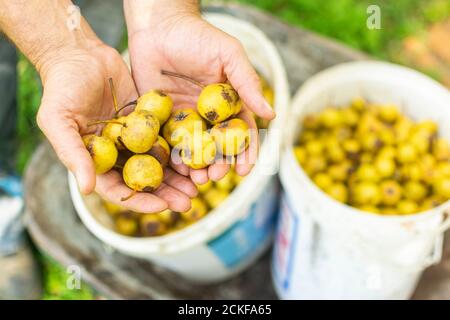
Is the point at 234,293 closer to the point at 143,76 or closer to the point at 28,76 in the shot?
the point at 143,76

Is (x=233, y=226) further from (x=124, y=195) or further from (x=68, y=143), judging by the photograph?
(x=68, y=143)

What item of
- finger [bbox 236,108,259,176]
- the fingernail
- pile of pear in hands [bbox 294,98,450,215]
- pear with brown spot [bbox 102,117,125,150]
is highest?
the fingernail

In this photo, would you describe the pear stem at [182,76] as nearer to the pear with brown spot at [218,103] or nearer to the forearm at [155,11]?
the pear with brown spot at [218,103]

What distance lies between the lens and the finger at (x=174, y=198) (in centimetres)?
198

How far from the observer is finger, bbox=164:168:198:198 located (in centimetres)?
206

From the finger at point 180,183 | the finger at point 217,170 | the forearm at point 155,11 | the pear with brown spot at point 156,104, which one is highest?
the forearm at point 155,11

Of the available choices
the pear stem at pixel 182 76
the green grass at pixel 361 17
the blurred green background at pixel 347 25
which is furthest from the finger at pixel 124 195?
the green grass at pixel 361 17

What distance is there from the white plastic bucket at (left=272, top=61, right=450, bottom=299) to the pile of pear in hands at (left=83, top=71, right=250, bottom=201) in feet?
1.95

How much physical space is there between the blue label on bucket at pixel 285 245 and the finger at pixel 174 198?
787mm

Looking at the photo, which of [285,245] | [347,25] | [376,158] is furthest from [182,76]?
[347,25]

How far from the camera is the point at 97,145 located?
6.23 ft

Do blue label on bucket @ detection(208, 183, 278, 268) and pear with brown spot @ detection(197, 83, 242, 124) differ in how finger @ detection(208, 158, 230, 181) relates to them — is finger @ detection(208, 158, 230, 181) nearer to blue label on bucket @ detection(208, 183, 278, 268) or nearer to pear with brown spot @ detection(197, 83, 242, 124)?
pear with brown spot @ detection(197, 83, 242, 124)

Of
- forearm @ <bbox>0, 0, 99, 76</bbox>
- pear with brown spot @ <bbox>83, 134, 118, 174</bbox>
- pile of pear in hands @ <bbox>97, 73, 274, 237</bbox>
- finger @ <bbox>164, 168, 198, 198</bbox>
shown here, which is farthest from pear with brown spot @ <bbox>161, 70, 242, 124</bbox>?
pile of pear in hands @ <bbox>97, 73, 274, 237</bbox>

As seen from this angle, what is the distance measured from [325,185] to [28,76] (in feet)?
8.39
